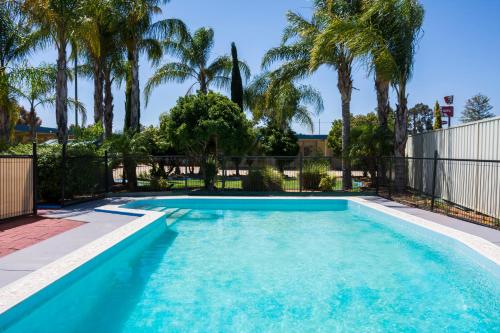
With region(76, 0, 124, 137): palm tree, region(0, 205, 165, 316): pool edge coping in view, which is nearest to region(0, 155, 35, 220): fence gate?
region(0, 205, 165, 316): pool edge coping

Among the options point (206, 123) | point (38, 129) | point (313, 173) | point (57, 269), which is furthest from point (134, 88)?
point (38, 129)

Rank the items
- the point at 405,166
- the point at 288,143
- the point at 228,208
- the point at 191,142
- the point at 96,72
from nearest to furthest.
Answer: the point at 228,208
the point at 405,166
the point at 191,142
the point at 96,72
the point at 288,143

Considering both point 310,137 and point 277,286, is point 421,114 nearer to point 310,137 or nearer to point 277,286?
point 310,137

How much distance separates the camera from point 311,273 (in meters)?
6.69

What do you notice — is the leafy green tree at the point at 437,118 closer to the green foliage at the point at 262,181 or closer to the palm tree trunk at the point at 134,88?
the green foliage at the point at 262,181

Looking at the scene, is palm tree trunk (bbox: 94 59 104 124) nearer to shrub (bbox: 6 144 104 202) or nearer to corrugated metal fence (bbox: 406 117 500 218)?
shrub (bbox: 6 144 104 202)

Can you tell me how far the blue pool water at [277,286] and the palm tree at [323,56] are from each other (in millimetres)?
7867

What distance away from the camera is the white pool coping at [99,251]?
4.35 meters

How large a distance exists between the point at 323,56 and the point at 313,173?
4.59 meters

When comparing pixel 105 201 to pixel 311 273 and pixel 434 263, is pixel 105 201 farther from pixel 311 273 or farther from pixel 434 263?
pixel 434 263

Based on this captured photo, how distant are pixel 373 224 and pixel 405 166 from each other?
501cm

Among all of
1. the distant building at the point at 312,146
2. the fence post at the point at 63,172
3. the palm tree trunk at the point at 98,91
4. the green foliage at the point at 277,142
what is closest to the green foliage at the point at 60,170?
the fence post at the point at 63,172

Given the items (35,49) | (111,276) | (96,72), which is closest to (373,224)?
(111,276)

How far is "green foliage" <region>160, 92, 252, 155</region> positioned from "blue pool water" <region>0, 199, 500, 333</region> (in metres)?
6.29
